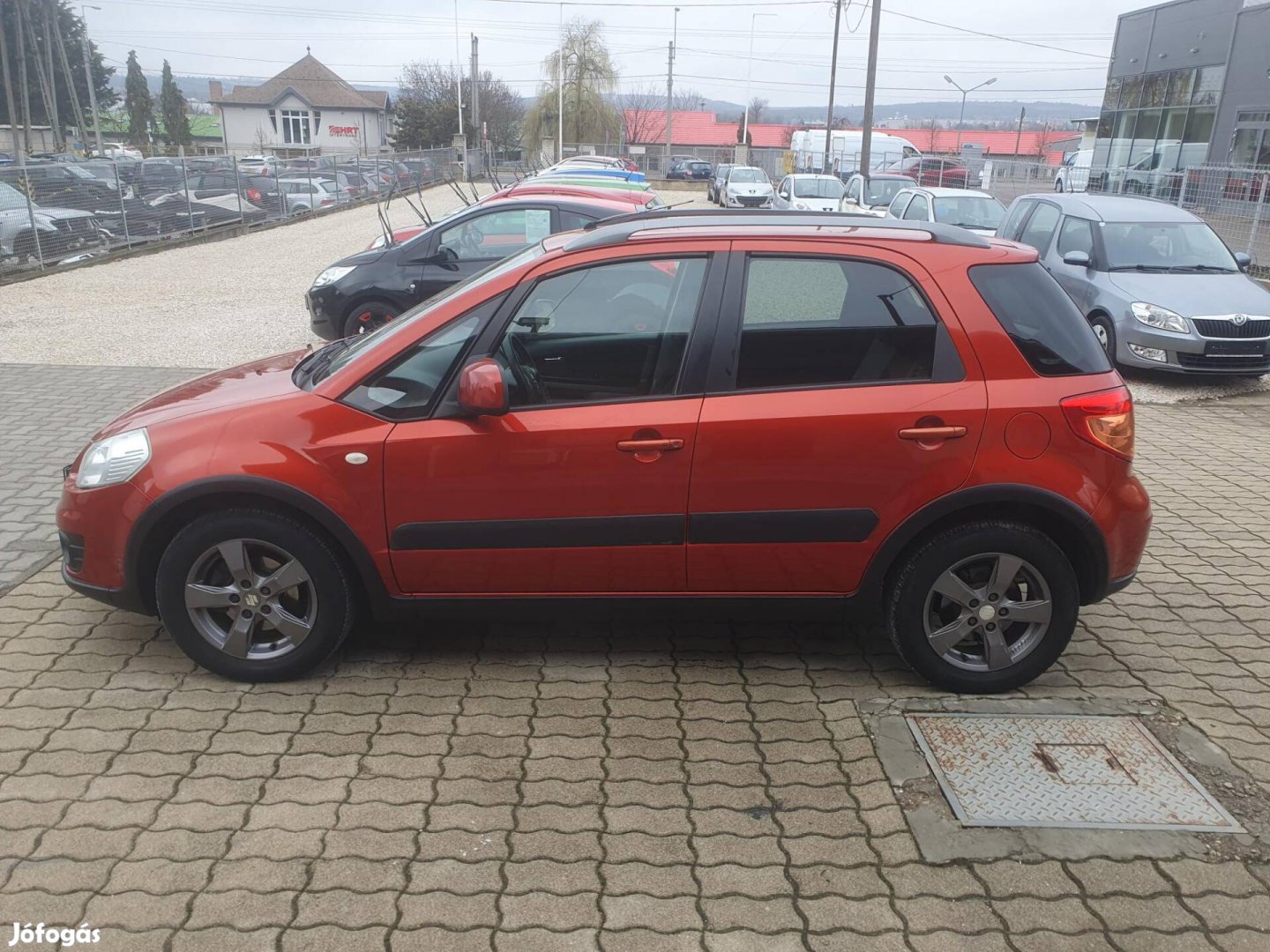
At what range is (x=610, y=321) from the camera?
3.82 metres

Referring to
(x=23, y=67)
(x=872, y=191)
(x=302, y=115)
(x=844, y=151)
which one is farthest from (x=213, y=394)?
(x=302, y=115)

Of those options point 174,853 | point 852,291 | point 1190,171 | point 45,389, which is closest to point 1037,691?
point 852,291

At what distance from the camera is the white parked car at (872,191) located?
22684mm

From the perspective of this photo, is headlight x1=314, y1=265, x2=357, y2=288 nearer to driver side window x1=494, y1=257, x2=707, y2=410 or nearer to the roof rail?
the roof rail

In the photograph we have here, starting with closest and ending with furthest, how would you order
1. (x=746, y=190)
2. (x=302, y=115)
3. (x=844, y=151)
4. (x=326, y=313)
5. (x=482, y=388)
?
(x=482, y=388)
(x=326, y=313)
(x=746, y=190)
(x=844, y=151)
(x=302, y=115)

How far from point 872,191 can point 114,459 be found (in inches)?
872

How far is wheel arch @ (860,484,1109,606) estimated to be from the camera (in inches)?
144

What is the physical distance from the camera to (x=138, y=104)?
260 feet

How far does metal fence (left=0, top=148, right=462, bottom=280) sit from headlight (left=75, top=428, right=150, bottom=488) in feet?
38.1

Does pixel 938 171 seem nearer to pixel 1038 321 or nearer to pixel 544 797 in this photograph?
pixel 1038 321

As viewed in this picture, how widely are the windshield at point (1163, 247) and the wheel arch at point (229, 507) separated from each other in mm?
9015

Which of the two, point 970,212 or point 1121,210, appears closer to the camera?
point 1121,210

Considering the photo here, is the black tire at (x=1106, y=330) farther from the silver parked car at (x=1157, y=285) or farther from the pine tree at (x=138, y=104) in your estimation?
the pine tree at (x=138, y=104)

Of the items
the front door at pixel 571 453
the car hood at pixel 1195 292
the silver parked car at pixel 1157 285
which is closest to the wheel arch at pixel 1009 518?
the front door at pixel 571 453
